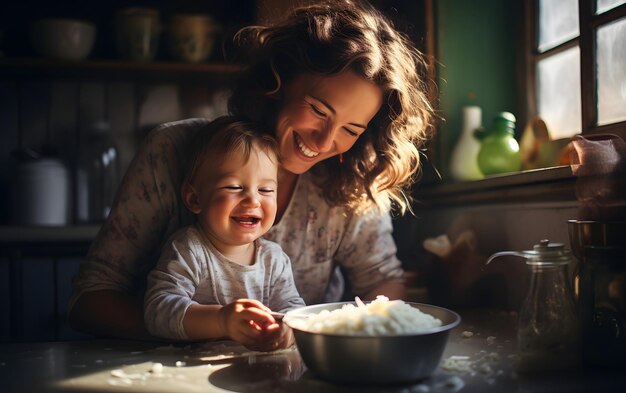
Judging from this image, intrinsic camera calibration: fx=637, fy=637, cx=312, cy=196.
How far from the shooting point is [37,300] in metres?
2.16

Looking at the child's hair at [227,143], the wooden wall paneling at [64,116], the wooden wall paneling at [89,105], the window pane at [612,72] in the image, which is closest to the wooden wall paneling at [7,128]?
the wooden wall paneling at [64,116]

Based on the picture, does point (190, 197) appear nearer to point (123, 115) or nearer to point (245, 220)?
point (245, 220)

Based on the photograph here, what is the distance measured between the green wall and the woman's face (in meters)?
0.74

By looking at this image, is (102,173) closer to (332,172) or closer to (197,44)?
(197,44)

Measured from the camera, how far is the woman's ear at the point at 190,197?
1184mm

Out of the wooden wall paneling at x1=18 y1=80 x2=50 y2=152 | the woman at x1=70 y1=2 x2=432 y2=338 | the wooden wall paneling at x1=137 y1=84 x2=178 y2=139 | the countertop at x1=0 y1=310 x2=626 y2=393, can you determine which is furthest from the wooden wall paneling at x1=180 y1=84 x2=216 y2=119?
the countertop at x1=0 y1=310 x2=626 y2=393

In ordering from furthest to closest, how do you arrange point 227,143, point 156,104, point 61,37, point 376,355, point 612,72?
point 156,104
point 61,37
point 612,72
point 227,143
point 376,355

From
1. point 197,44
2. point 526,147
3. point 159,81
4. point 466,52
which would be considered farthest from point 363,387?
point 159,81

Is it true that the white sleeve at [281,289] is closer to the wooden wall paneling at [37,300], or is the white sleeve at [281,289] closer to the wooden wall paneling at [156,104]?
the wooden wall paneling at [37,300]

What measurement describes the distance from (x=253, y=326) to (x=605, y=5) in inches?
44.9

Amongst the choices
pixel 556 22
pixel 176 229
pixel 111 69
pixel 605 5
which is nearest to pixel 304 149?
pixel 176 229

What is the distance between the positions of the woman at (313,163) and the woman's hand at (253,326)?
25cm

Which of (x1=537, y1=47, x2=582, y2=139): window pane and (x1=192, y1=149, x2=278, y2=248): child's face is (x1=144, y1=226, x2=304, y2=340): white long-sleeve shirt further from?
(x1=537, y1=47, x2=582, y2=139): window pane

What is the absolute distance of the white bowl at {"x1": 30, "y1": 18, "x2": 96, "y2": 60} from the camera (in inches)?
89.1
